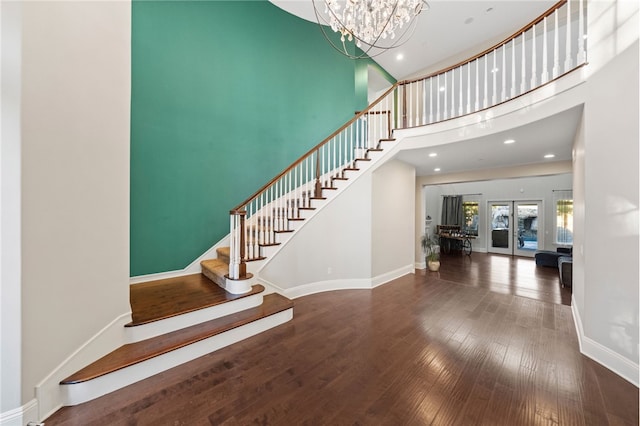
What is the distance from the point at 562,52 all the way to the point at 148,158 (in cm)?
852

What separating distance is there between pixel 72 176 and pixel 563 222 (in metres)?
11.8

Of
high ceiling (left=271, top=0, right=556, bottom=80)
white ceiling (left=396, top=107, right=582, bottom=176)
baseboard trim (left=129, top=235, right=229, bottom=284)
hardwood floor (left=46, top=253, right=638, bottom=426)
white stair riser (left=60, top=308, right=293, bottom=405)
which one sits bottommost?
hardwood floor (left=46, top=253, right=638, bottom=426)

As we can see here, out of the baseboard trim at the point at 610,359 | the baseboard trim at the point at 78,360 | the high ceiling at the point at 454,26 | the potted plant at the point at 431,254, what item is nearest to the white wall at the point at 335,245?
the baseboard trim at the point at 78,360

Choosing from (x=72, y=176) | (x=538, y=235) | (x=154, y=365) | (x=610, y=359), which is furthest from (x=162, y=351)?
(x=538, y=235)

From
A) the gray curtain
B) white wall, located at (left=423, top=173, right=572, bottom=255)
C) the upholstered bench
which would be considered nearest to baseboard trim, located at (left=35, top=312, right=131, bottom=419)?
white wall, located at (left=423, top=173, right=572, bottom=255)

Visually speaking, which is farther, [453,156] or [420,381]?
[453,156]

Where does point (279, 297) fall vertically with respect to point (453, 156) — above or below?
below

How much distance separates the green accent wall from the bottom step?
1763 millimetres

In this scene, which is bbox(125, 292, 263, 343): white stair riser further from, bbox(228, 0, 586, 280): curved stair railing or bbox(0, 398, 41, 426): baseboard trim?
bbox(0, 398, 41, 426): baseboard trim

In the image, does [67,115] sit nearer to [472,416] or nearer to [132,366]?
[132,366]

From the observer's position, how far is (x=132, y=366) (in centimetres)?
193

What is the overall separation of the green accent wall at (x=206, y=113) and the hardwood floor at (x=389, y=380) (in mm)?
2298

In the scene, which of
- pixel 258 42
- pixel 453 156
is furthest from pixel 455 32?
pixel 258 42

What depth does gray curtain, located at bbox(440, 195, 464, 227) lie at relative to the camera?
997 cm
